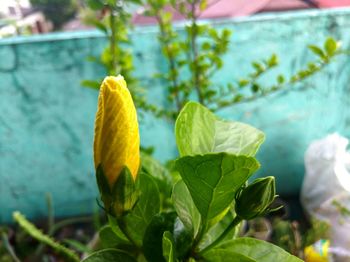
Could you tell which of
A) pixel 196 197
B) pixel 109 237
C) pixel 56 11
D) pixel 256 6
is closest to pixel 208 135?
pixel 196 197

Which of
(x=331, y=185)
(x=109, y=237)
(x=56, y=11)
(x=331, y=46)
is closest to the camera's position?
(x=109, y=237)

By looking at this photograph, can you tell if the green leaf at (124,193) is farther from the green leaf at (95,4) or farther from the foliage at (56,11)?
the foliage at (56,11)

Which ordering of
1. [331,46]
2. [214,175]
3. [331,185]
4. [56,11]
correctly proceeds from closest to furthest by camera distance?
[214,175], [331,46], [331,185], [56,11]

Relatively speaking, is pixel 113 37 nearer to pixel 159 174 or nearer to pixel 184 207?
pixel 159 174

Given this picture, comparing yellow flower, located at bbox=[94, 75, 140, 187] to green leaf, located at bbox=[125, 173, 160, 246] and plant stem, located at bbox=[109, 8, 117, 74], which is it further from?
plant stem, located at bbox=[109, 8, 117, 74]

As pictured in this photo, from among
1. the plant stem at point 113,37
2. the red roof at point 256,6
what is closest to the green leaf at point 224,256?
the plant stem at point 113,37

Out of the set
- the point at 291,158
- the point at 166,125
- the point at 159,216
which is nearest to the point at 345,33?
the point at 291,158
